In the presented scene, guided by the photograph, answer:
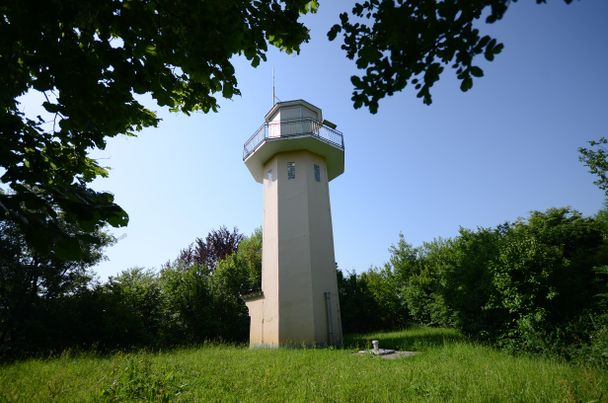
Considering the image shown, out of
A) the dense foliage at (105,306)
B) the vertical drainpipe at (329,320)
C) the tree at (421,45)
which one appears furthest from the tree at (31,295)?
the tree at (421,45)

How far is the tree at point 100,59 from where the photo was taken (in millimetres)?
2279

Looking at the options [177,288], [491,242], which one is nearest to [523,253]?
[491,242]

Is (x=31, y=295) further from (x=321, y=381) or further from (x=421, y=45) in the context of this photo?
(x=421, y=45)

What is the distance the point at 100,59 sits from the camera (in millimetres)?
3061

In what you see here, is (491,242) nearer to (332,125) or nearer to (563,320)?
(563,320)

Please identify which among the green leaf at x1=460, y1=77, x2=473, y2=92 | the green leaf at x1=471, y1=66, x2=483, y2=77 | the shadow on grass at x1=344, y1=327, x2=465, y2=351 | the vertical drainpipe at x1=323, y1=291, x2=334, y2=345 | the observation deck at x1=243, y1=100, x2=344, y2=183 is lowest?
the shadow on grass at x1=344, y1=327, x2=465, y2=351

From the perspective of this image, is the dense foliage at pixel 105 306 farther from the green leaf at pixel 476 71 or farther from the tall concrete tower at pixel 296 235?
the green leaf at pixel 476 71

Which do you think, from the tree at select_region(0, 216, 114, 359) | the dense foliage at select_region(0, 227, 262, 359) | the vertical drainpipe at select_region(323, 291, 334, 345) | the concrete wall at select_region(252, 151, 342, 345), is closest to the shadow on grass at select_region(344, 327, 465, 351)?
the vertical drainpipe at select_region(323, 291, 334, 345)

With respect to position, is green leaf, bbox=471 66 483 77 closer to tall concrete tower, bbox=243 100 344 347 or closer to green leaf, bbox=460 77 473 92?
green leaf, bbox=460 77 473 92

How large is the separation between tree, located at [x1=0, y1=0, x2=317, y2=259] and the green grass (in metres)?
4.60

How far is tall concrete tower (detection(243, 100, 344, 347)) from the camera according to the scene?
15.1 metres

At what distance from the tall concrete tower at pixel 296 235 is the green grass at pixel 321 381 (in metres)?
5.76

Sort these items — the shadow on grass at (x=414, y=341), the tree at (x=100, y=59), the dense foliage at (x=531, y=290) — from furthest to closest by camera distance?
1. the shadow on grass at (x=414, y=341)
2. the dense foliage at (x=531, y=290)
3. the tree at (x=100, y=59)

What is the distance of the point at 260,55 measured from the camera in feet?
13.0
